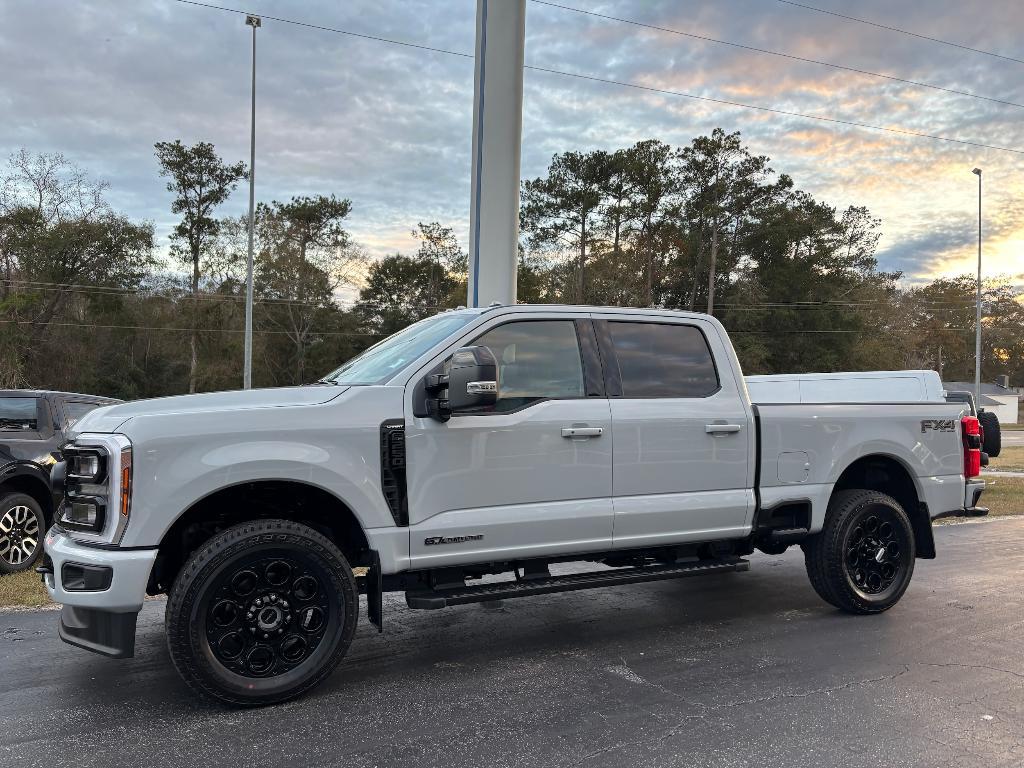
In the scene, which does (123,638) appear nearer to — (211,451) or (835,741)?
(211,451)

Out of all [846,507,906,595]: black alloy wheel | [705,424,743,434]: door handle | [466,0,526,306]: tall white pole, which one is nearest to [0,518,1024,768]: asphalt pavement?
[846,507,906,595]: black alloy wheel

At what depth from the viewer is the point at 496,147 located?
34.5 ft

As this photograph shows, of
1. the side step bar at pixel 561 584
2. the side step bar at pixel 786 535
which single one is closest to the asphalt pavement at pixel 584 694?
the side step bar at pixel 561 584

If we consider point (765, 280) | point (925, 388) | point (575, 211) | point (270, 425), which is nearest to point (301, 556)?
point (270, 425)

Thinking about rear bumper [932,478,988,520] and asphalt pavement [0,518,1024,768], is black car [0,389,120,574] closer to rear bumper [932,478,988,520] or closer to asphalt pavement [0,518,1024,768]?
asphalt pavement [0,518,1024,768]

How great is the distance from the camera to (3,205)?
36.3 m

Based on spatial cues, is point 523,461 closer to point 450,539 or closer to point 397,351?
point 450,539

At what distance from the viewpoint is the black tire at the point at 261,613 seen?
3.93 metres

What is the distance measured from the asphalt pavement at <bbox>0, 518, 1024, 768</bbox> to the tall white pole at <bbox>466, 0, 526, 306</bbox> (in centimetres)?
531

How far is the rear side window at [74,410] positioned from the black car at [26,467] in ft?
0.03

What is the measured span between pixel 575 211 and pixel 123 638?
4931 cm

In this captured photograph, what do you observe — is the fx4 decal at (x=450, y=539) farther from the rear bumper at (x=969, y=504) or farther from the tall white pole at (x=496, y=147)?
the tall white pole at (x=496, y=147)

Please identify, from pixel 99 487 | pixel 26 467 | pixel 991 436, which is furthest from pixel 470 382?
pixel 991 436

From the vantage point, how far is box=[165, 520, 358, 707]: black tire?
393 centimetres
